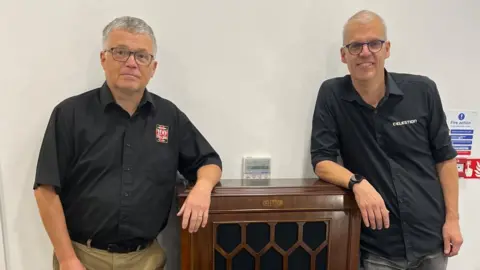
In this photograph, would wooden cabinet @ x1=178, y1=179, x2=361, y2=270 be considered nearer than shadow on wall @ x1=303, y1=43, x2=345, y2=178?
Yes

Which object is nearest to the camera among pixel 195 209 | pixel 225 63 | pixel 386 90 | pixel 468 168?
pixel 195 209

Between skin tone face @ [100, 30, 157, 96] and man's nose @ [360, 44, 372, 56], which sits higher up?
man's nose @ [360, 44, 372, 56]

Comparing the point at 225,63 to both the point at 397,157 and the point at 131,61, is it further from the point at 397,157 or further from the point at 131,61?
the point at 397,157

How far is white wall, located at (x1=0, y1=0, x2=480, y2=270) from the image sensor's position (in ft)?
5.00

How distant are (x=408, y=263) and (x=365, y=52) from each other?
2.49ft

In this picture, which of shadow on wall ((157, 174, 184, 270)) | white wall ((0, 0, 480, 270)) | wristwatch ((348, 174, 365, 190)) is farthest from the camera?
shadow on wall ((157, 174, 184, 270))

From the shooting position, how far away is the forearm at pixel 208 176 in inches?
55.0

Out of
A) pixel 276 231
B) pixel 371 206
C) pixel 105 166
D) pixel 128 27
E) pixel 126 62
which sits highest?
pixel 128 27

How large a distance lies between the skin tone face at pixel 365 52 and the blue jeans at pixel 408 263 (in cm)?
65

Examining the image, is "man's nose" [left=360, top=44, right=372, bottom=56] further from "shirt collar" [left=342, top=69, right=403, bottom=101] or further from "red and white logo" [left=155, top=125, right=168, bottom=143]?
"red and white logo" [left=155, top=125, right=168, bottom=143]

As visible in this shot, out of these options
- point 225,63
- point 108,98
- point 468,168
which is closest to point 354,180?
point 225,63

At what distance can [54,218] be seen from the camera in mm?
1326

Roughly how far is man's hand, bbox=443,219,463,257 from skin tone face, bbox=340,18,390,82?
23.5 inches

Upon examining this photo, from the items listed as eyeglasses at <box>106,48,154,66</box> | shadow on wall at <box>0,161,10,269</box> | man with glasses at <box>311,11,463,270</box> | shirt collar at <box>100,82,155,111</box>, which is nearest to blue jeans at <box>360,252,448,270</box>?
man with glasses at <box>311,11,463,270</box>
